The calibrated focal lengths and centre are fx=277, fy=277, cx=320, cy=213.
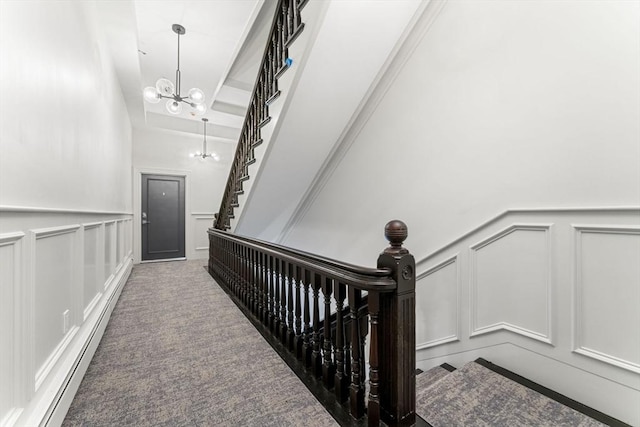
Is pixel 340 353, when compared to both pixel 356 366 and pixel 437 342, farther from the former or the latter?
pixel 437 342

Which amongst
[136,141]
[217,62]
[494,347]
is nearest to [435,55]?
[494,347]

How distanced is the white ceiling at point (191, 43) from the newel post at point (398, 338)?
8.46 feet

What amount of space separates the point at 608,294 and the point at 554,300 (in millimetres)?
212

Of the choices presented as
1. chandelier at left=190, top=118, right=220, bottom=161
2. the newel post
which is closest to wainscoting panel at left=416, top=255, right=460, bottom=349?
the newel post

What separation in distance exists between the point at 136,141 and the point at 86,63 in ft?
12.2

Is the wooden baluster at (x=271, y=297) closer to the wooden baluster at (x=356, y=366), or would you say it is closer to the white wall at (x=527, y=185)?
the wooden baluster at (x=356, y=366)

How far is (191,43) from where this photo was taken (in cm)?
333

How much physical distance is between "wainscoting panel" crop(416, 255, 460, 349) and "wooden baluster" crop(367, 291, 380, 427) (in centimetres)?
107

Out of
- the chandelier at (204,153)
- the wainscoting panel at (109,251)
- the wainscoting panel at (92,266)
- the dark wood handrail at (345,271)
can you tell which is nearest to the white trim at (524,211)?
the dark wood handrail at (345,271)

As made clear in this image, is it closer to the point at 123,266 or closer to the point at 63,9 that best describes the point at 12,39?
the point at 63,9

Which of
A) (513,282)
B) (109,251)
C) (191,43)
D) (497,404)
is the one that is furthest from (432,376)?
(191,43)

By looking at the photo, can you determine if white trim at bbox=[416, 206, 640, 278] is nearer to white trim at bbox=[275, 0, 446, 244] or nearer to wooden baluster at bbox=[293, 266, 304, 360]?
wooden baluster at bbox=[293, 266, 304, 360]

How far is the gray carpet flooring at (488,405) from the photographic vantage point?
1.23 meters

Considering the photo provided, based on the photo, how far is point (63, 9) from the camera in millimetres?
1449
